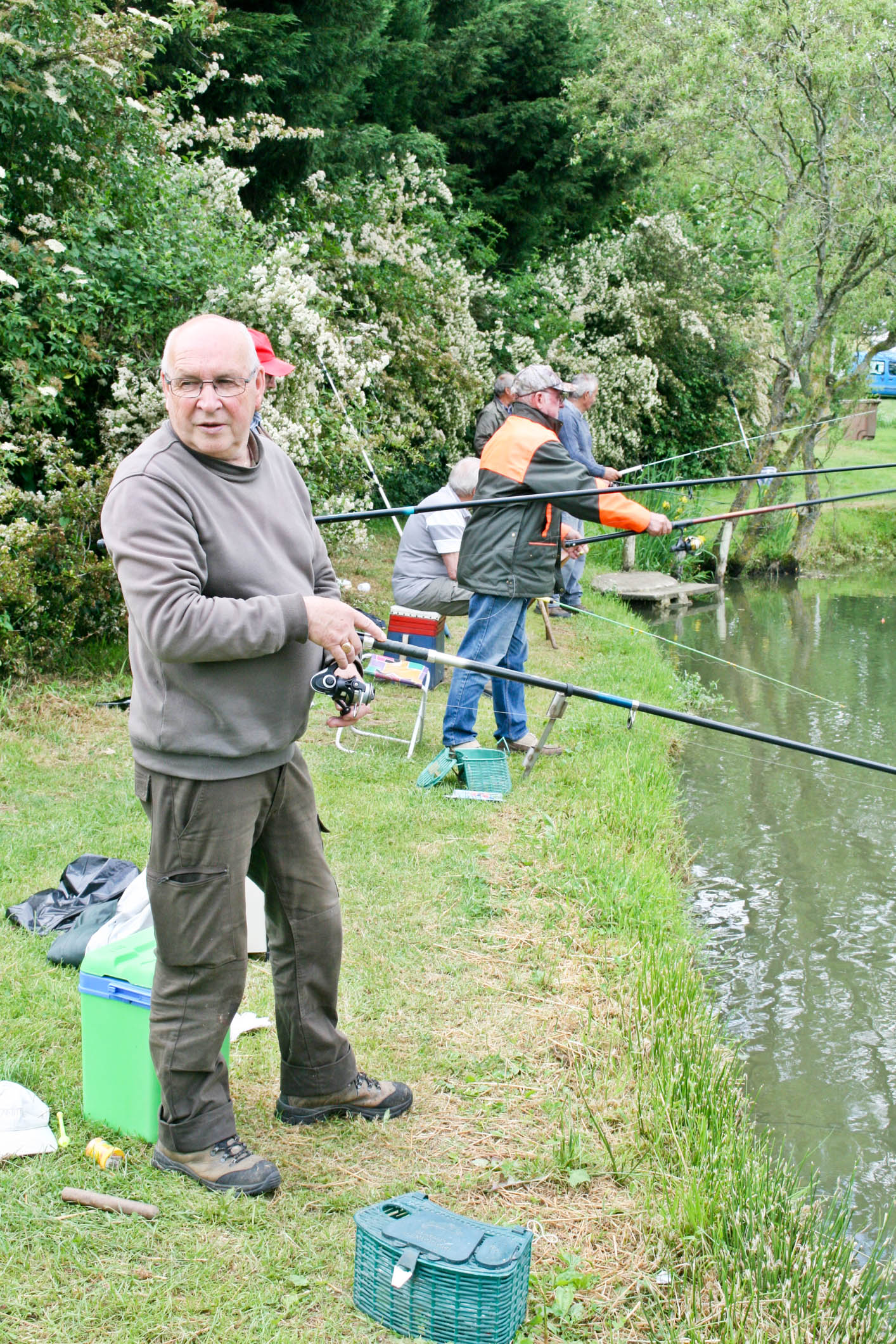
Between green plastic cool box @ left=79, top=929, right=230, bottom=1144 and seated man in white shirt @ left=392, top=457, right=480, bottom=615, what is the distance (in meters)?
4.53

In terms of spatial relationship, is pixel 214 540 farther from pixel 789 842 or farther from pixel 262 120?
pixel 262 120

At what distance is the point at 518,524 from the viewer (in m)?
6.07

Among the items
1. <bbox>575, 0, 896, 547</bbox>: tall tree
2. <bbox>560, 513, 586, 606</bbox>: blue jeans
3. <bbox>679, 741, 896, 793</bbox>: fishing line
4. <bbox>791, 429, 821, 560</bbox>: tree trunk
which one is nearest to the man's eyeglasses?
<bbox>679, 741, 896, 793</bbox>: fishing line

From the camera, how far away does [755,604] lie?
14.5 m

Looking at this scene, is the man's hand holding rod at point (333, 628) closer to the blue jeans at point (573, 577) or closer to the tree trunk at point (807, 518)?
the blue jeans at point (573, 577)

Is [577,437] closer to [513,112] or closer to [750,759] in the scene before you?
[750,759]

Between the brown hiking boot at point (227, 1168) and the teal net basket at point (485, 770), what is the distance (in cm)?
322

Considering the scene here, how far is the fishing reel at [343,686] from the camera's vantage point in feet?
9.14

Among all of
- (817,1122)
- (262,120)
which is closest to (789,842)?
(817,1122)

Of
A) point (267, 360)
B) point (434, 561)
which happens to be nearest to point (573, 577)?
point (434, 561)

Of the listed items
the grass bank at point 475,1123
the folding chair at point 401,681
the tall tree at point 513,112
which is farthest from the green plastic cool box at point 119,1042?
the tall tree at point 513,112

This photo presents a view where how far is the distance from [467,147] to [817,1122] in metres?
16.5

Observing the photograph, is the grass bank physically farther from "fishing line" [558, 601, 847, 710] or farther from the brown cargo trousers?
"fishing line" [558, 601, 847, 710]

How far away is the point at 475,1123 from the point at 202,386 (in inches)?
76.1
